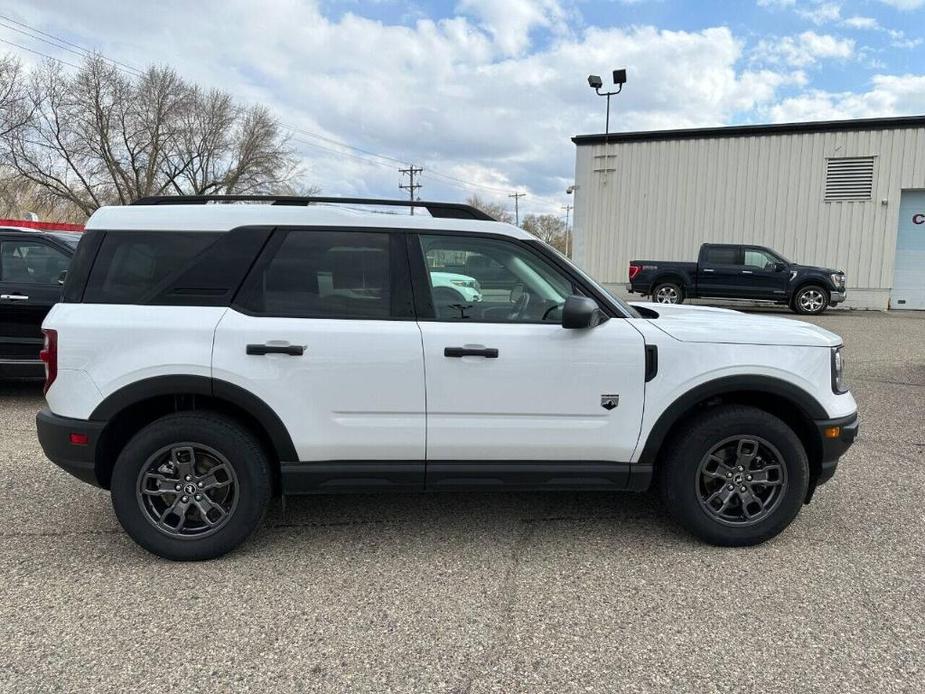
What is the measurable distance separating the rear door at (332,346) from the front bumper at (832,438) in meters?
2.12

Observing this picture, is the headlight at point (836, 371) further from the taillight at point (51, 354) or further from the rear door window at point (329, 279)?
the taillight at point (51, 354)

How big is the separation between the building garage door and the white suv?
20.2m

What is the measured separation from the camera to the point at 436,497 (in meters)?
4.26

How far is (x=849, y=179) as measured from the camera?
774 inches

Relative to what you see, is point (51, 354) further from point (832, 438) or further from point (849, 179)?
point (849, 179)

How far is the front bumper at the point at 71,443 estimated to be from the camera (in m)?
3.22

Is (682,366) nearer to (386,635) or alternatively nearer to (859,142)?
(386,635)

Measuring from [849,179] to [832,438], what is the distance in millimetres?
19768

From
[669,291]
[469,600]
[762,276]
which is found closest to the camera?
[469,600]

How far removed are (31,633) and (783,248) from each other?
21.8m

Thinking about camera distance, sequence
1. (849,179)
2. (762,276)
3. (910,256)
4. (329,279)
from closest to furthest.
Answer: (329,279) < (762,276) < (849,179) < (910,256)

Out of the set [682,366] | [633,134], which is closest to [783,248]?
[633,134]

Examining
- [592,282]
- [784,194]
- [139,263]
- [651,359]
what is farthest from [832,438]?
[784,194]

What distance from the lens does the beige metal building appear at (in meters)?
19.4
